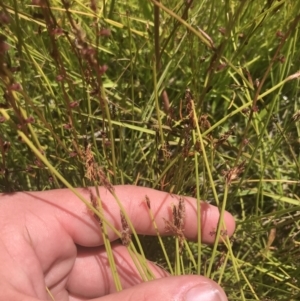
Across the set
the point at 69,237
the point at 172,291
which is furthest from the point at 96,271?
the point at 172,291

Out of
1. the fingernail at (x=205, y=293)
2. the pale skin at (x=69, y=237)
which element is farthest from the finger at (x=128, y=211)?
the fingernail at (x=205, y=293)

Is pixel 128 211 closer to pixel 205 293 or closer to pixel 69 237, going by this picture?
pixel 69 237

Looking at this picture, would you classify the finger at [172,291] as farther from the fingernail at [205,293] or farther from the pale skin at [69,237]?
the pale skin at [69,237]

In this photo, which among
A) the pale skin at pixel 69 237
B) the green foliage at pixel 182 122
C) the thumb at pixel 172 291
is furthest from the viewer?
the green foliage at pixel 182 122

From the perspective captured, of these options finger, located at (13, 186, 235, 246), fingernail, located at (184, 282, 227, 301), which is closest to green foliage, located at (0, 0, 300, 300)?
finger, located at (13, 186, 235, 246)

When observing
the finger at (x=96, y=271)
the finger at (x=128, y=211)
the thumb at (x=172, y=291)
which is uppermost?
the thumb at (x=172, y=291)
